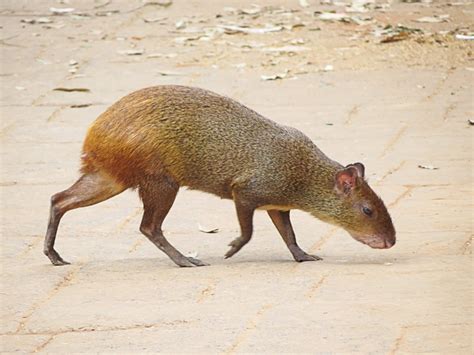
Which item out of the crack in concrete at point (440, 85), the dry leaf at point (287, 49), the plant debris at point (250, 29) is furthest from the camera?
the plant debris at point (250, 29)

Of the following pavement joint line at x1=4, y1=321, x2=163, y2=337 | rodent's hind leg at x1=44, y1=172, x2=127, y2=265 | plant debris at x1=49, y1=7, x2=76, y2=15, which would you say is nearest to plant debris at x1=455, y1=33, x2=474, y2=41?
plant debris at x1=49, y1=7, x2=76, y2=15

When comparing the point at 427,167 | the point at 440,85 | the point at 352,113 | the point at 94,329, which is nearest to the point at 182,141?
the point at 94,329

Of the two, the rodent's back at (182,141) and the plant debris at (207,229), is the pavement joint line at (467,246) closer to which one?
the rodent's back at (182,141)

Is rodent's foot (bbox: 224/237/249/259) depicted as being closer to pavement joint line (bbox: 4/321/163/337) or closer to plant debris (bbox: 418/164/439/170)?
pavement joint line (bbox: 4/321/163/337)

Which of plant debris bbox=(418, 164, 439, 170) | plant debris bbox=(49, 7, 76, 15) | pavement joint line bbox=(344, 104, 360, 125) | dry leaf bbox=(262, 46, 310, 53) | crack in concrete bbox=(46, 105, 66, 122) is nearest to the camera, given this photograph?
plant debris bbox=(418, 164, 439, 170)

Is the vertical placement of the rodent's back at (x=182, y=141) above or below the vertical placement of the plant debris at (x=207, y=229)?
above

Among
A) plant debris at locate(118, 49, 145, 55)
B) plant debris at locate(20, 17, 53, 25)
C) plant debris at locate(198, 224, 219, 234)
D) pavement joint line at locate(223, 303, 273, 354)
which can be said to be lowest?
plant debris at locate(20, 17, 53, 25)

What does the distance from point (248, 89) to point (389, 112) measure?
4.22 feet

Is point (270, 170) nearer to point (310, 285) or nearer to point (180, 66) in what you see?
point (310, 285)

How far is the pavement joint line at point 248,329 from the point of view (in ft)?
17.5

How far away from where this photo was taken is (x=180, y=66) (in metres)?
11.2

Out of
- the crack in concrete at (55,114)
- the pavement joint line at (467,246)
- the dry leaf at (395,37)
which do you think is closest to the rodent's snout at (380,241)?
the pavement joint line at (467,246)

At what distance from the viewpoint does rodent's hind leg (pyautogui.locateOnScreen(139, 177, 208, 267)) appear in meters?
6.66

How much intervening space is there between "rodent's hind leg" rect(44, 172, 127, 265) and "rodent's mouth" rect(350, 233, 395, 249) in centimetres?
132
